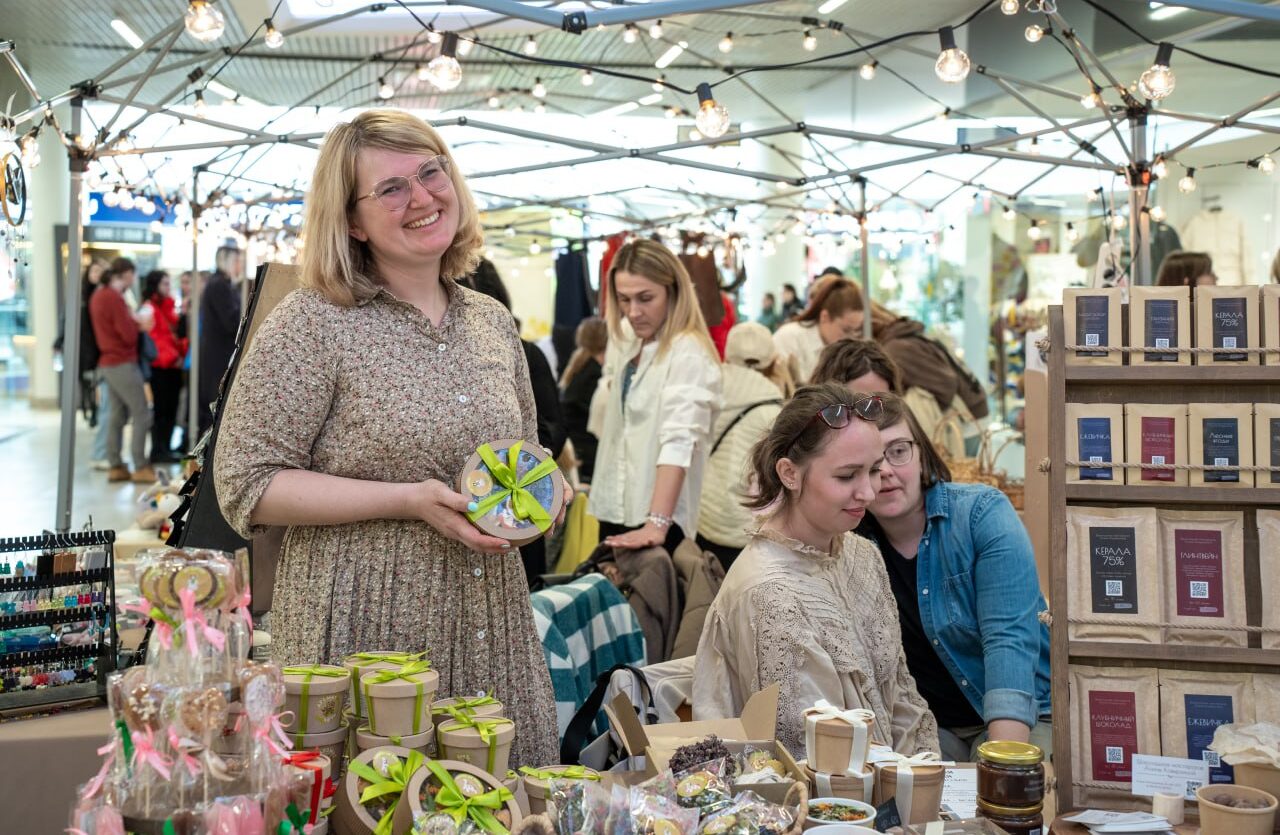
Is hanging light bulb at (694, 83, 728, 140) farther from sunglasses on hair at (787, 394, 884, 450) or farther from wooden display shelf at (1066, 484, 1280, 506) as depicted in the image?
wooden display shelf at (1066, 484, 1280, 506)

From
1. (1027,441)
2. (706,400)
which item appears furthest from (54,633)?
(1027,441)

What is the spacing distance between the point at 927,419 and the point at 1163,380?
3456 millimetres

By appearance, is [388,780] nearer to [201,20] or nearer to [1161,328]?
[1161,328]

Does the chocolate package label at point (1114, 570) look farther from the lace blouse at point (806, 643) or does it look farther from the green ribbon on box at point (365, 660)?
the green ribbon on box at point (365, 660)

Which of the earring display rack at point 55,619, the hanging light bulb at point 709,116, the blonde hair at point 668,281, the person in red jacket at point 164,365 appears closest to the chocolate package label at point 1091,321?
the earring display rack at point 55,619

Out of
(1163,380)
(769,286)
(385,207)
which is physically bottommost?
(1163,380)

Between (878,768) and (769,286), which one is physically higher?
(769,286)

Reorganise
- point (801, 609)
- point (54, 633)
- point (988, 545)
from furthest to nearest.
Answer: point (988, 545) → point (801, 609) → point (54, 633)

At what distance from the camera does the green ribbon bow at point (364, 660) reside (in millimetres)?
1680

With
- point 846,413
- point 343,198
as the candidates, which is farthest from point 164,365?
point 343,198

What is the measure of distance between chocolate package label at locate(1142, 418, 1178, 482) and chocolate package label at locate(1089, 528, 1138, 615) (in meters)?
0.10

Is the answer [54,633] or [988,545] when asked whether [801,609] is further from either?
[54,633]

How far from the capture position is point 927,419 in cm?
549

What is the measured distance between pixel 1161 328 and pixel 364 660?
1.38 meters
